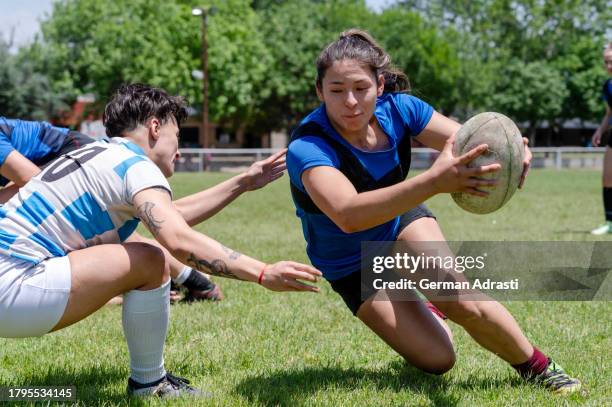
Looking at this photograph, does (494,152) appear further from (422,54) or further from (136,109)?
(422,54)

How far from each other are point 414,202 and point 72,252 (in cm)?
162

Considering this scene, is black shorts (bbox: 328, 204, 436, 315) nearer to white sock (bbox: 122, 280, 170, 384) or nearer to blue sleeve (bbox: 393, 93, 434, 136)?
blue sleeve (bbox: 393, 93, 434, 136)

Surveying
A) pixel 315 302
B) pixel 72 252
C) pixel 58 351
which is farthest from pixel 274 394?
pixel 315 302

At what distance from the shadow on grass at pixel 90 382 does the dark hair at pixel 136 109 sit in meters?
1.36

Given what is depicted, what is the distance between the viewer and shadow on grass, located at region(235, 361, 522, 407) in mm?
3986

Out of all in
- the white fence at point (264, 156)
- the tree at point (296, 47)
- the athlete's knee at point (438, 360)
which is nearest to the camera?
the athlete's knee at point (438, 360)

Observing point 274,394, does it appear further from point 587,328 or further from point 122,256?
point 587,328

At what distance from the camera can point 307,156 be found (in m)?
3.77

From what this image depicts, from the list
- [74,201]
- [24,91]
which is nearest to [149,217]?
[74,201]

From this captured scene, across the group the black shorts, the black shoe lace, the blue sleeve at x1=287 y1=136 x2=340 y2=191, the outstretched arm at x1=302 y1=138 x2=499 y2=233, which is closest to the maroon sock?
the black shorts

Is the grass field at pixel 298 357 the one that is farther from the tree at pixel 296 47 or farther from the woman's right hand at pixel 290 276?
the tree at pixel 296 47

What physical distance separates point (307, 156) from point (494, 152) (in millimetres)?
904

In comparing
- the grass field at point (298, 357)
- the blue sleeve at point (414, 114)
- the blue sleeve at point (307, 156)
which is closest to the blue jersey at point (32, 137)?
the grass field at point (298, 357)

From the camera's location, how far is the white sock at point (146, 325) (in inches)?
147
